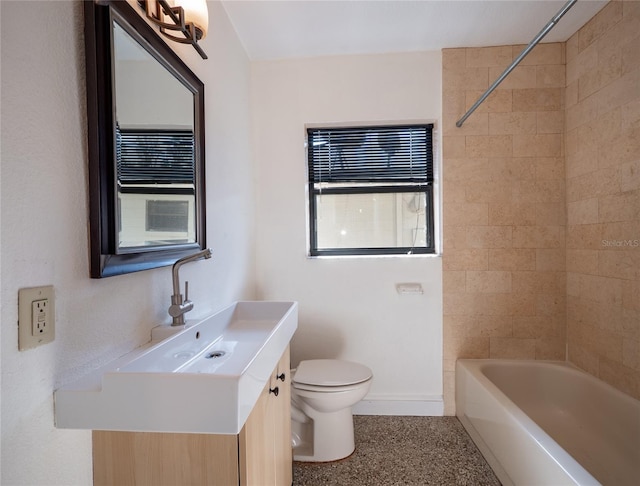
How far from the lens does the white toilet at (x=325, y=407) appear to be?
1.71 meters

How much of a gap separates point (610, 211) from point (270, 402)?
2014 millimetres

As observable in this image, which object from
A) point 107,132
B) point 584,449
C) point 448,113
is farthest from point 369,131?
point 584,449

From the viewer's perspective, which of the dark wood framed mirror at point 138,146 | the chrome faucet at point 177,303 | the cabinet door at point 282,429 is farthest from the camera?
the cabinet door at point 282,429

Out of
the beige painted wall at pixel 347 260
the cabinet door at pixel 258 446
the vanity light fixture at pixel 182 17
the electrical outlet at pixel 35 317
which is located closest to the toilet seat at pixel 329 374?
the beige painted wall at pixel 347 260

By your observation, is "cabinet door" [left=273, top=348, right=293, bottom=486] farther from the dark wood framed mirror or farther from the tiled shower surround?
the tiled shower surround

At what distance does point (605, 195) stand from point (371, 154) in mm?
1395

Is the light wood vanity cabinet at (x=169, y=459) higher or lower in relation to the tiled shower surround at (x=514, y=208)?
lower

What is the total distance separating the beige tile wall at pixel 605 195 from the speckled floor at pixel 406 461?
895 mm

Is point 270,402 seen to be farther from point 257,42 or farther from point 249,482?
point 257,42

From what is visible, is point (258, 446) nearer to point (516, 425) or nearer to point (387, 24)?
point (516, 425)

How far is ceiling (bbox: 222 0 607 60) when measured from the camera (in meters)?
1.81

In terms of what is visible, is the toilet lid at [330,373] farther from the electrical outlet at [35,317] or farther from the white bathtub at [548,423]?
the electrical outlet at [35,317]

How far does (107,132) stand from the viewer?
86 centimetres

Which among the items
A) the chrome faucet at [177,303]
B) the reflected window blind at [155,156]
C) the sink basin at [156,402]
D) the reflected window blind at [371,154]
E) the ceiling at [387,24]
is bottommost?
the sink basin at [156,402]
